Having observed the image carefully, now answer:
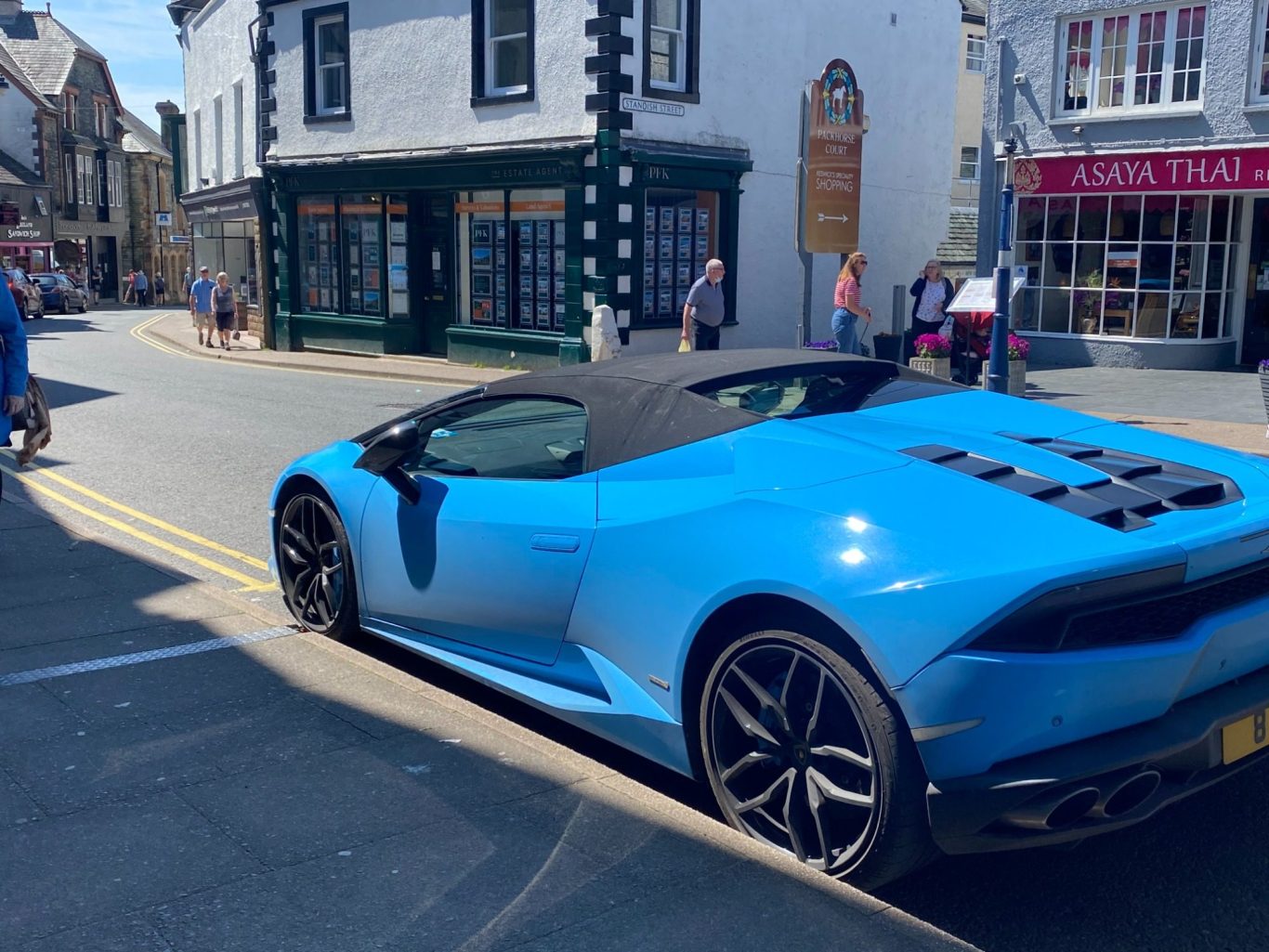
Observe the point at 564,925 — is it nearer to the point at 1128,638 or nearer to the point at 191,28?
the point at 1128,638

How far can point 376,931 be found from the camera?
3.16 meters

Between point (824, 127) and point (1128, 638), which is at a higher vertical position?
point (824, 127)

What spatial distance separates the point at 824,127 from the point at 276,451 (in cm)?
982

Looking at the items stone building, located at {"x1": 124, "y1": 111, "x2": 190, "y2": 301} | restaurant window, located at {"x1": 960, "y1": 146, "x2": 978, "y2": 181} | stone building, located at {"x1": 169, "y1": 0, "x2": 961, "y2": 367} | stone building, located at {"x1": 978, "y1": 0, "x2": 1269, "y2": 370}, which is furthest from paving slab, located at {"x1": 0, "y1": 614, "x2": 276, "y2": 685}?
stone building, located at {"x1": 124, "y1": 111, "x2": 190, "y2": 301}

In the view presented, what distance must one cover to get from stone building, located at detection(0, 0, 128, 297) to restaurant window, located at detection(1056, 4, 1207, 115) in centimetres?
5172

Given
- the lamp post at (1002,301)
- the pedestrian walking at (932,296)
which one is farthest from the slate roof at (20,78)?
the lamp post at (1002,301)

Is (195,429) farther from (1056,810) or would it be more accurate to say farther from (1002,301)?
(1056,810)

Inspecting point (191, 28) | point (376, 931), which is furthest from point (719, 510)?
point (191, 28)

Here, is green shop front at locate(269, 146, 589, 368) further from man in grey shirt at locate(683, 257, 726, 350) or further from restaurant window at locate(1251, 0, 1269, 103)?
restaurant window at locate(1251, 0, 1269, 103)

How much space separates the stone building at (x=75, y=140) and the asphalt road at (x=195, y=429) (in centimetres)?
4082

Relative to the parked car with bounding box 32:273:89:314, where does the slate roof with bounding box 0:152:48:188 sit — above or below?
above

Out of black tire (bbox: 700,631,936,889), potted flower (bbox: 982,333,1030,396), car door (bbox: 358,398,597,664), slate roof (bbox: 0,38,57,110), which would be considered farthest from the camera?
slate roof (bbox: 0,38,57,110)

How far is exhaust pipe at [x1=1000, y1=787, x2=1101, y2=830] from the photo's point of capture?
2.97 metres

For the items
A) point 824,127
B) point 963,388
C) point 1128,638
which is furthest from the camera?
point 824,127
